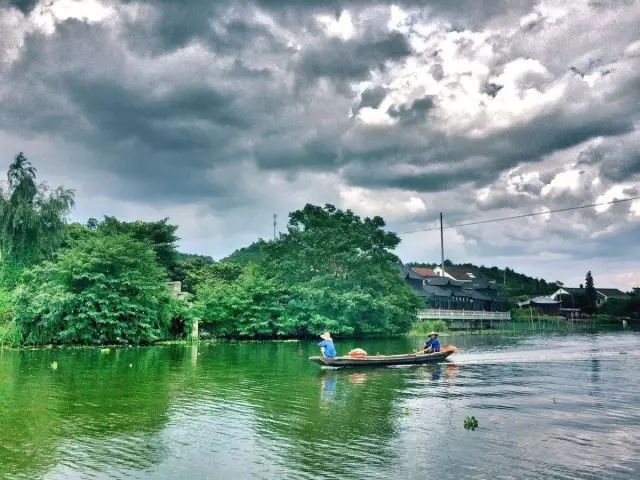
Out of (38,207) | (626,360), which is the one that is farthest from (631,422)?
(38,207)

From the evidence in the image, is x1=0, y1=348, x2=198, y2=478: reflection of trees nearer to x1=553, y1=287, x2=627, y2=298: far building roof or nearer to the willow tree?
the willow tree

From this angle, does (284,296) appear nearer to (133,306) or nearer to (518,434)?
(133,306)

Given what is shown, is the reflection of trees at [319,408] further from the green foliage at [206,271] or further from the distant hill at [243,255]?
the distant hill at [243,255]

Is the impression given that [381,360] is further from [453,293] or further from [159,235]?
[453,293]

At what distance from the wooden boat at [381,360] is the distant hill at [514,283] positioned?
3426 inches

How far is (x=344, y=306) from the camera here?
172 ft

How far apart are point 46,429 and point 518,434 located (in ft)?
37.7

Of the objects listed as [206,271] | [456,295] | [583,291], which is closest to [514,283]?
[583,291]

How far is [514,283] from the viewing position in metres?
142

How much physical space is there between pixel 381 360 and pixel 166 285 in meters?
23.4

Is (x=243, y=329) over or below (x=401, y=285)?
below

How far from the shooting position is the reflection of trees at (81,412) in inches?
454

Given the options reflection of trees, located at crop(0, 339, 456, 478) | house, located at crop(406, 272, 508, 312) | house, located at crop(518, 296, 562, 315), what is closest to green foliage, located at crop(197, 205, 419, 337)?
reflection of trees, located at crop(0, 339, 456, 478)

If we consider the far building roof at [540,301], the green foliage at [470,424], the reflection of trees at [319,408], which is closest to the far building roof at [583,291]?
the far building roof at [540,301]
